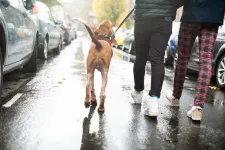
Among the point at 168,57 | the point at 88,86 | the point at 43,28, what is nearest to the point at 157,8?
the point at 88,86

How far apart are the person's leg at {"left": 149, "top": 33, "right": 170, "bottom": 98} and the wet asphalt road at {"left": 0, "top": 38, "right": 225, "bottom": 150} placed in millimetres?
381

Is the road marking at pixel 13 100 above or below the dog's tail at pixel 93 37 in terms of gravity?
below

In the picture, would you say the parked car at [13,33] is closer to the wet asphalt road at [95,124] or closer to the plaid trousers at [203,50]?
the wet asphalt road at [95,124]

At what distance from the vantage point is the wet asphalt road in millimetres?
3234

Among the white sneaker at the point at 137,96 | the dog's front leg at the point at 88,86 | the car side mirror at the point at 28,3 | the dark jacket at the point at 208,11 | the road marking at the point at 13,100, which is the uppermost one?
the car side mirror at the point at 28,3

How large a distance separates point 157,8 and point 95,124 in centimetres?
159

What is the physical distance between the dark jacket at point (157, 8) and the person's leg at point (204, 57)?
461mm

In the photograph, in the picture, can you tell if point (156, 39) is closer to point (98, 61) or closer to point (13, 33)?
point (98, 61)

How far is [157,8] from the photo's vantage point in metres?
4.24

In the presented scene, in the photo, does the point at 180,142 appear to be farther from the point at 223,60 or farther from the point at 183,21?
the point at 223,60

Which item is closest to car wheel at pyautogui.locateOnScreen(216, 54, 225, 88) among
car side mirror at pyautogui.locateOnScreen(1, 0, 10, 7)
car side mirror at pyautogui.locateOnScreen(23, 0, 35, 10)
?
car side mirror at pyautogui.locateOnScreen(23, 0, 35, 10)

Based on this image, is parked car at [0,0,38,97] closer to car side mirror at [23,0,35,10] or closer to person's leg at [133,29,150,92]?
car side mirror at [23,0,35,10]

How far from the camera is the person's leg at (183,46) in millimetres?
4492

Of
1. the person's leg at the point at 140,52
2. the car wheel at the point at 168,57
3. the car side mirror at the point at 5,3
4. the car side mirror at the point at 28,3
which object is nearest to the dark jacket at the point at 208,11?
the person's leg at the point at 140,52
